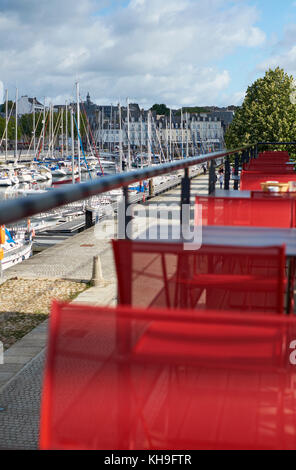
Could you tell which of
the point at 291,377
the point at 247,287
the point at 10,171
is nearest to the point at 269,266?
the point at 247,287

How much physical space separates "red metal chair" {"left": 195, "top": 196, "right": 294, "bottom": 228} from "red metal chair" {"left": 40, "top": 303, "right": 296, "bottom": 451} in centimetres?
311

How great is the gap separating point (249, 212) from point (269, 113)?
45.9 m

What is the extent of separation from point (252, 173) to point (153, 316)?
28.4 feet

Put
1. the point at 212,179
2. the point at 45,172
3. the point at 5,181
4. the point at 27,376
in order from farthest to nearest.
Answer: the point at 45,172
the point at 5,181
the point at 27,376
the point at 212,179

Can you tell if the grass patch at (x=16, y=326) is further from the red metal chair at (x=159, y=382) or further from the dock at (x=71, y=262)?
the red metal chair at (x=159, y=382)

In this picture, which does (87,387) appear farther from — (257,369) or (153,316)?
(257,369)

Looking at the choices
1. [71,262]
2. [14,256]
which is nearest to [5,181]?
[14,256]

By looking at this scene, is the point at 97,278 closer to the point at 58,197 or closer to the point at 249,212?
the point at 249,212

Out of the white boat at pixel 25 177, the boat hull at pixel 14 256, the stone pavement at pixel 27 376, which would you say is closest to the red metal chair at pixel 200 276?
the stone pavement at pixel 27 376

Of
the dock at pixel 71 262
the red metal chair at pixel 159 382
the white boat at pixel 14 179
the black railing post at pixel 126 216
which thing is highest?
the black railing post at pixel 126 216

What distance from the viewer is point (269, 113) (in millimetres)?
49000

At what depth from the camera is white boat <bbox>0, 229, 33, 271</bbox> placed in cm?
2743

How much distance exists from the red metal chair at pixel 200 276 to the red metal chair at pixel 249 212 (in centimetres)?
155

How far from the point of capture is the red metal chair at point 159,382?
192 cm
